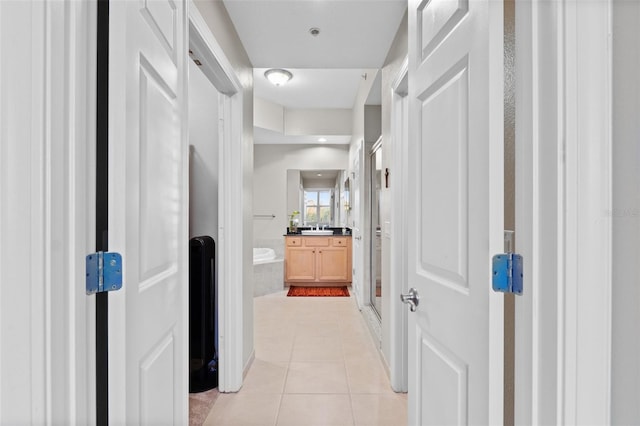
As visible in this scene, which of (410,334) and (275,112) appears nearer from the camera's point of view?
(410,334)

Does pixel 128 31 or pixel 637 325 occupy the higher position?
pixel 128 31

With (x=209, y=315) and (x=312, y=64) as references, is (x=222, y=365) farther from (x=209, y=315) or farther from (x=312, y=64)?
(x=312, y=64)

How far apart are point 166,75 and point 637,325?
135 cm

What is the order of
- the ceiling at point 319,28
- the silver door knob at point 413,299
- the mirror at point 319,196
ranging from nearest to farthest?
the silver door knob at point 413,299
the ceiling at point 319,28
the mirror at point 319,196

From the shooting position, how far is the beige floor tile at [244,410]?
188 cm

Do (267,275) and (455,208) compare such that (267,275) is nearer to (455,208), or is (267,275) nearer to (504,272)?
(455,208)

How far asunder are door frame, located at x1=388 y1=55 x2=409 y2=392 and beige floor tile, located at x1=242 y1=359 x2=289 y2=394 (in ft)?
2.64

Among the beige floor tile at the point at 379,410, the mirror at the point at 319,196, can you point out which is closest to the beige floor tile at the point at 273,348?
the beige floor tile at the point at 379,410

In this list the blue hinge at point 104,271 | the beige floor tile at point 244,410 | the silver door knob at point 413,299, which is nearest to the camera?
the blue hinge at point 104,271

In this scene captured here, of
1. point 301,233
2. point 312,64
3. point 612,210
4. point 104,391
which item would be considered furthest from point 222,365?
point 301,233

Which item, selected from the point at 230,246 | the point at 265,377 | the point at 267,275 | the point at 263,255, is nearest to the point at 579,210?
the point at 230,246

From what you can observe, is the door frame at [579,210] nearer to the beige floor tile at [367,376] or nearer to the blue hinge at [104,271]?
the blue hinge at [104,271]

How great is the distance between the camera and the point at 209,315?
2.23m

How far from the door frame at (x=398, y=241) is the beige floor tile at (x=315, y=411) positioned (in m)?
0.42
